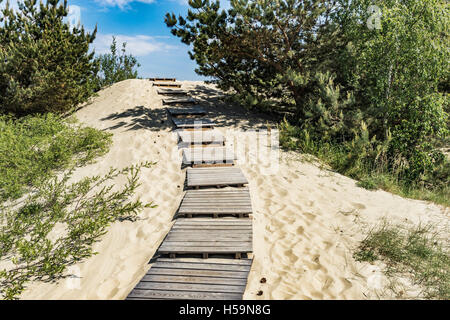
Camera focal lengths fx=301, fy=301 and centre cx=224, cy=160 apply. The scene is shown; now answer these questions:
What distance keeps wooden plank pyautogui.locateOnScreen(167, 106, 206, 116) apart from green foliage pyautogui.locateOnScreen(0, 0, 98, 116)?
4.23 meters

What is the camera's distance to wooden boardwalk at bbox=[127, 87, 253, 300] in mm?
3674

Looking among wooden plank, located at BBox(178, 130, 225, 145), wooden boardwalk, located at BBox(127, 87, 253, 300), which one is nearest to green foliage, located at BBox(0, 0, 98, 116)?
wooden plank, located at BBox(178, 130, 225, 145)

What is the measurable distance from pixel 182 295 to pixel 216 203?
7.62 feet

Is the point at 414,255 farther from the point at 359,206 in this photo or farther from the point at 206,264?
the point at 206,264

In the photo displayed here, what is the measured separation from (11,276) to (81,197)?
6.87 feet

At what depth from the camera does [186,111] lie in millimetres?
11203

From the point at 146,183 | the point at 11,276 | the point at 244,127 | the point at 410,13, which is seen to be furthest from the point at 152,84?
the point at 11,276

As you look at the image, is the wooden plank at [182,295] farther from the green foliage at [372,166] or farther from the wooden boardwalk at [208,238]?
the green foliage at [372,166]

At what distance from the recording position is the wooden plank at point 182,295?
3.51 meters

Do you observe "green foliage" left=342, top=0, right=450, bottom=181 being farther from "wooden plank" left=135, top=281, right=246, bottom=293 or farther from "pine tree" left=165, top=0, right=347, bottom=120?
"wooden plank" left=135, top=281, right=246, bottom=293

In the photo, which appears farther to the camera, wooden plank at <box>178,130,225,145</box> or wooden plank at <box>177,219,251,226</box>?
wooden plank at <box>178,130,225,145</box>

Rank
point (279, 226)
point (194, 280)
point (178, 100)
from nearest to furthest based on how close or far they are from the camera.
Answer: point (194, 280), point (279, 226), point (178, 100)

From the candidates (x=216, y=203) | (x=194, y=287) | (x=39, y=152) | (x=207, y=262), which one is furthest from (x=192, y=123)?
(x=194, y=287)
